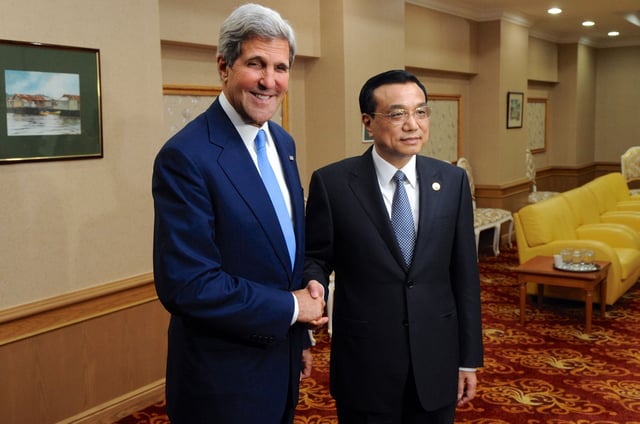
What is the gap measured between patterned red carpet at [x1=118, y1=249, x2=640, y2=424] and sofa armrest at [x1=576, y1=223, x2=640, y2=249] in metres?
0.56

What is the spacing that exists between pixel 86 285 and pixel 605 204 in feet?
21.8

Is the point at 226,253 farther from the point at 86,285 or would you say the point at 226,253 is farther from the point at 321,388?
the point at 321,388

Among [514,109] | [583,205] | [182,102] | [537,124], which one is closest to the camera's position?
[182,102]

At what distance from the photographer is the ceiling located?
7.90 metres

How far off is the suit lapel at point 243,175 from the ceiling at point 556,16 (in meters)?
6.10

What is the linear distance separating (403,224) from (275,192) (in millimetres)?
481

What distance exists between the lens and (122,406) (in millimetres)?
3789

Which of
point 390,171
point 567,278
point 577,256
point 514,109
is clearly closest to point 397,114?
point 390,171

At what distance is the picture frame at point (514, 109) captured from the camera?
902 centimetres

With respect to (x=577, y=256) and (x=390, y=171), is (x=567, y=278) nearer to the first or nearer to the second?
(x=577, y=256)

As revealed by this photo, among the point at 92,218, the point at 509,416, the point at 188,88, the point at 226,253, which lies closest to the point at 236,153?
the point at 226,253

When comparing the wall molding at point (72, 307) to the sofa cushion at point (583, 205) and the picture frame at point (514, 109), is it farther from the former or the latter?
the picture frame at point (514, 109)

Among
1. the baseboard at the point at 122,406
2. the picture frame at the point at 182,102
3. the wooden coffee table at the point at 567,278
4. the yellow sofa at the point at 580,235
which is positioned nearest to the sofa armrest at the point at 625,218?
the yellow sofa at the point at 580,235

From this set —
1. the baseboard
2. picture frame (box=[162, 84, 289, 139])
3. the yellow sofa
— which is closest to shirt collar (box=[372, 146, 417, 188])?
the baseboard
